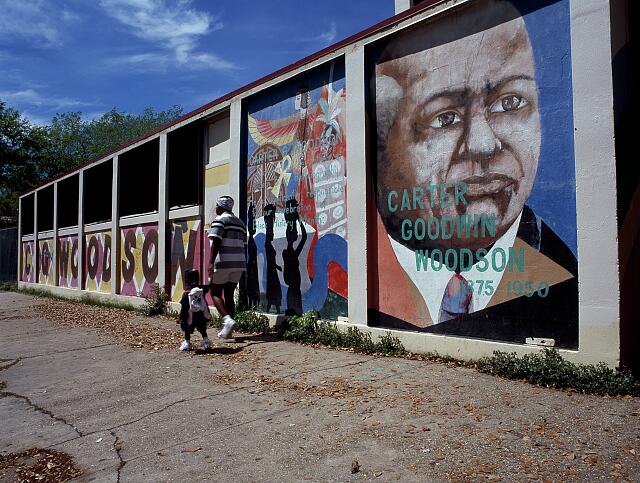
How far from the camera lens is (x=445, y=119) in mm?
6039

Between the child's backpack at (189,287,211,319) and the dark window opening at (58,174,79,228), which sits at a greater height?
the dark window opening at (58,174,79,228)

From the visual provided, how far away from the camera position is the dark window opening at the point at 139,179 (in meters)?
12.9

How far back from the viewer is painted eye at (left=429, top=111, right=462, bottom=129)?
594 cm

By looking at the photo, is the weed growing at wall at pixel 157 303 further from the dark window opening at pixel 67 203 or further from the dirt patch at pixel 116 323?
the dark window opening at pixel 67 203

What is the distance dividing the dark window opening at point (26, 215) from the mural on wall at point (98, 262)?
25.5 feet

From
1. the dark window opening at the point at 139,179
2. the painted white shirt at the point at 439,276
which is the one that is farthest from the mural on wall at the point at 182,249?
the painted white shirt at the point at 439,276

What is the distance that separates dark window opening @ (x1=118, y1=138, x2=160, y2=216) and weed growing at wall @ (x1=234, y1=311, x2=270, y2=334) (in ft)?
17.5

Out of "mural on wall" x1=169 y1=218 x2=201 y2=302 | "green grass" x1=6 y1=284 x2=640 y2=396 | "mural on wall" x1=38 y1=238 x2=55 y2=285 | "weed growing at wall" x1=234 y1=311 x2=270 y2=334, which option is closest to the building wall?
"green grass" x1=6 y1=284 x2=640 y2=396

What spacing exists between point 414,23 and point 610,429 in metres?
4.75

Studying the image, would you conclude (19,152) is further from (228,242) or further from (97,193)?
(228,242)

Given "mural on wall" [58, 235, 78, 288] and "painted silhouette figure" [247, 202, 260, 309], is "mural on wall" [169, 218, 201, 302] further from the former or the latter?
"mural on wall" [58, 235, 78, 288]

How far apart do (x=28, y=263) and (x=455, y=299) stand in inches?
829

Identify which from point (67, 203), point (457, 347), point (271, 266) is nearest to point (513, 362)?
point (457, 347)

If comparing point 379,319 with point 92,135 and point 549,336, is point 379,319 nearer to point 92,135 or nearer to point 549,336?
point 549,336
